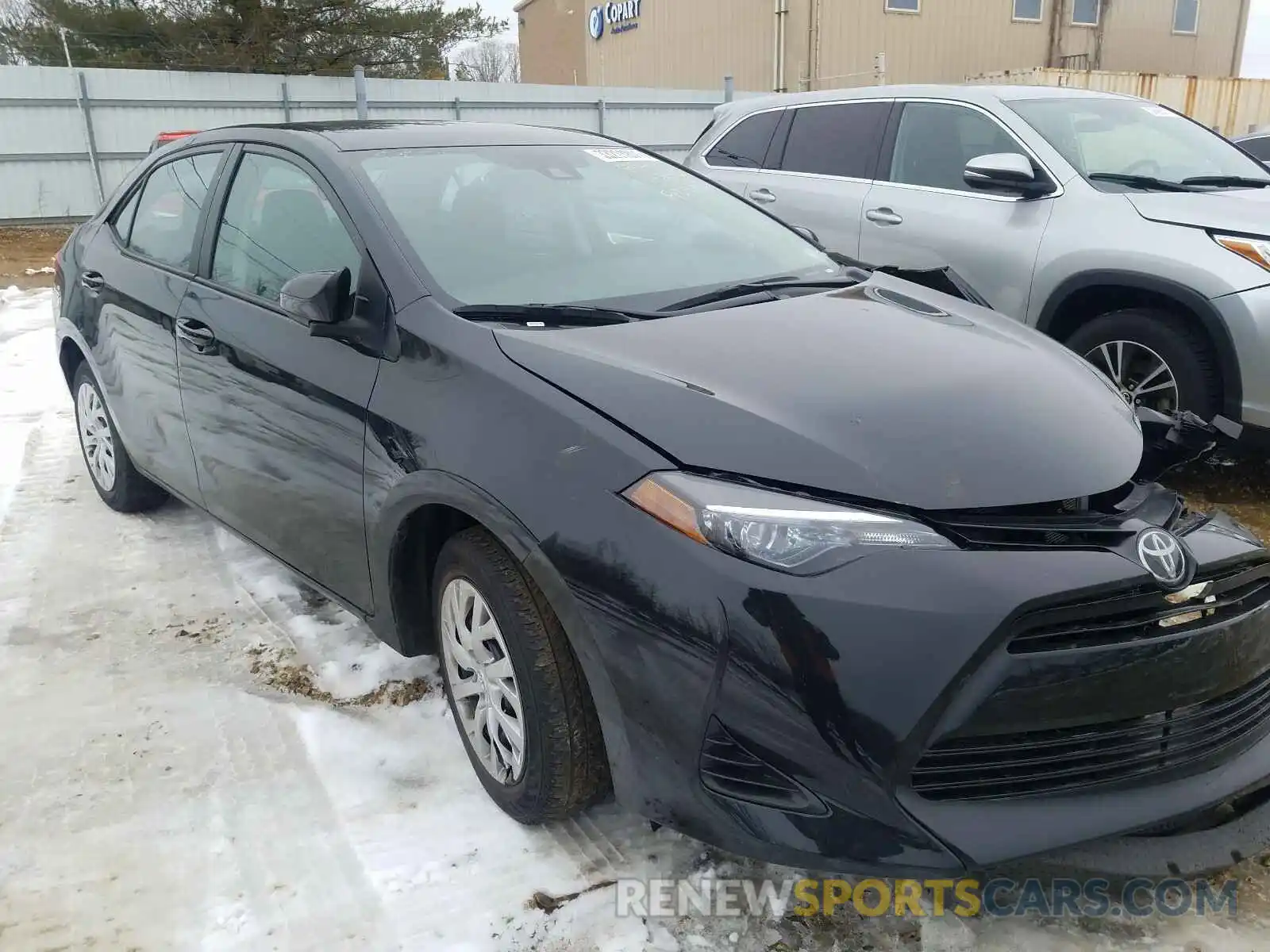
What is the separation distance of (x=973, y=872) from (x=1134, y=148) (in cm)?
455

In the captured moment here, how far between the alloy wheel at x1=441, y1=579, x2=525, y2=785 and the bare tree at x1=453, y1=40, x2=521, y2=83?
22204 millimetres

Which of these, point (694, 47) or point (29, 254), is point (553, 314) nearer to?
point (29, 254)

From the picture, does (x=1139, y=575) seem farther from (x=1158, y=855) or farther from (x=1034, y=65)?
(x=1034, y=65)

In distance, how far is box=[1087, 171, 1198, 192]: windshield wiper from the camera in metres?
4.75

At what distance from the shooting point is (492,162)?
3.20 meters

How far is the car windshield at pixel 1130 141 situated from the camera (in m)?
4.96

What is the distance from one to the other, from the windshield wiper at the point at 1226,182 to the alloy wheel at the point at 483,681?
427 cm

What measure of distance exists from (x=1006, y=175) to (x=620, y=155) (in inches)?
87.2

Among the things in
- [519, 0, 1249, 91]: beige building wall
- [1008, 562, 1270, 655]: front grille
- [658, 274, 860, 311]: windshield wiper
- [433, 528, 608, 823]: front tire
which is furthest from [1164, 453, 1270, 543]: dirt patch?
[519, 0, 1249, 91]: beige building wall

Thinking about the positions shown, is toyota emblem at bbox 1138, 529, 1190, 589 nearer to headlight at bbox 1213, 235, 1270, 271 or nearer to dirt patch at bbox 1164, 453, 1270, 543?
dirt patch at bbox 1164, 453, 1270, 543

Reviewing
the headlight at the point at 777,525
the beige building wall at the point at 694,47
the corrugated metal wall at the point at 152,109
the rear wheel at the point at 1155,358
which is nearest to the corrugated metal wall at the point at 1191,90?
the beige building wall at the point at 694,47

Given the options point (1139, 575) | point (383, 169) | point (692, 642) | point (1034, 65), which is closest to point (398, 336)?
point (383, 169)

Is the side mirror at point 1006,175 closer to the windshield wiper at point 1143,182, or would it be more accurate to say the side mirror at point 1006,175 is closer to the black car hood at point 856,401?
the windshield wiper at point 1143,182

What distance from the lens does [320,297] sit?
8.42ft
